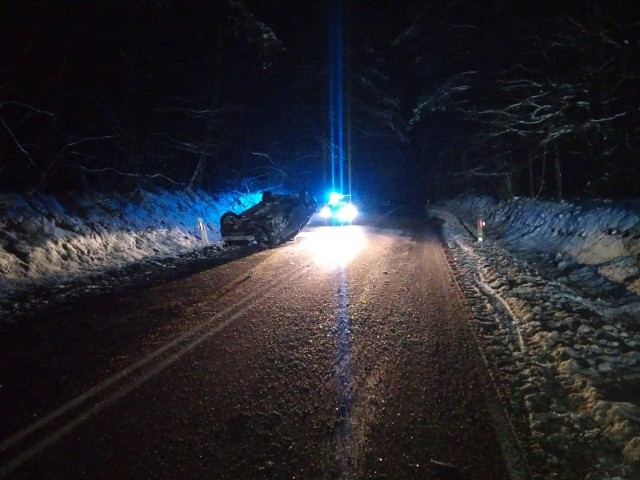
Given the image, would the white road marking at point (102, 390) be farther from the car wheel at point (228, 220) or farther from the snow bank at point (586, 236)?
the snow bank at point (586, 236)

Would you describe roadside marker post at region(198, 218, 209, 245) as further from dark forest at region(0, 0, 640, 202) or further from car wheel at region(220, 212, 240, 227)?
dark forest at region(0, 0, 640, 202)

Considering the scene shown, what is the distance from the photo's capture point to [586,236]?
809 cm

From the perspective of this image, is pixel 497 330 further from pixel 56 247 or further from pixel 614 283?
pixel 56 247

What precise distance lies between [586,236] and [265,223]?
893 cm

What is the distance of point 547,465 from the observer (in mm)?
2568

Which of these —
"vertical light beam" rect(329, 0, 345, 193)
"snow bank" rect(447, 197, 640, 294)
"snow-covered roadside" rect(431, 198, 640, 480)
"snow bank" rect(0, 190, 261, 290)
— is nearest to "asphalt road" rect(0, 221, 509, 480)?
"snow-covered roadside" rect(431, 198, 640, 480)

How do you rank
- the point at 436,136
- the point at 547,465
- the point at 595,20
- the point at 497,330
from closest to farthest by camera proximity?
the point at 547,465 → the point at 497,330 → the point at 595,20 → the point at 436,136

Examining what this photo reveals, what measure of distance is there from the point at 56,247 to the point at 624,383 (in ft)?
36.6

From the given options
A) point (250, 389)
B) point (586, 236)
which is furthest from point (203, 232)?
point (586, 236)

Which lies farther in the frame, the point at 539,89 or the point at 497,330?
the point at 539,89

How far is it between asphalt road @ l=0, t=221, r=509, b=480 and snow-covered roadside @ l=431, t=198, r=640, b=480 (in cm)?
37

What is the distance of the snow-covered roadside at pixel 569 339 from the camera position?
2.71m

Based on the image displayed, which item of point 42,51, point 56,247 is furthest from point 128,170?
point 56,247

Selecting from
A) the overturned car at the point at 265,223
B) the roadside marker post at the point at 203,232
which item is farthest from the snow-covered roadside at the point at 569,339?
the roadside marker post at the point at 203,232
